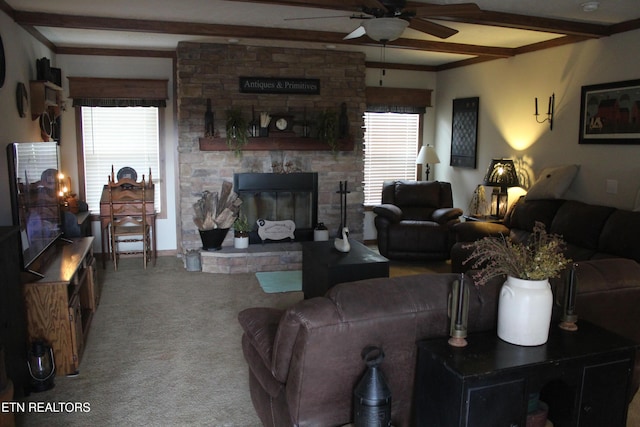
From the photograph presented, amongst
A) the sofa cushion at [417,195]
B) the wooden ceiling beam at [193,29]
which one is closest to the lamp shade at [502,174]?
the sofa cushion at [417,195]

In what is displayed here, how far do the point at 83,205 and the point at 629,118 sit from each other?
5651mm

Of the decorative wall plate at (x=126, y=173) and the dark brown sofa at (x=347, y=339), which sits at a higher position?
the decorative wall plate at (x=126, y=173)

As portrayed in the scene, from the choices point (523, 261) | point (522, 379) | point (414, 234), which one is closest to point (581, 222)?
point (414, 234)

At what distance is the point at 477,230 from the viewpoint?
5.36 m

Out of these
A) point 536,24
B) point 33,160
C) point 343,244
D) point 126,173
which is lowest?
point 343,244

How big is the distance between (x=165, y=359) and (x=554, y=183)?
12.8 feet

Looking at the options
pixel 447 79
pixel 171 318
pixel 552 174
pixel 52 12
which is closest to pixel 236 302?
pixel 171 318

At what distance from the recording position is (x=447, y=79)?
7.24 m

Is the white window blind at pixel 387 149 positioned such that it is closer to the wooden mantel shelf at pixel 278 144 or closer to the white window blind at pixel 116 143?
the wooden mantel shelf at pixel 278 144

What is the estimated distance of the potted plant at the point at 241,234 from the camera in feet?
19.7

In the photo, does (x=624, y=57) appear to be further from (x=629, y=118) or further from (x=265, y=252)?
(x=265, y=252)

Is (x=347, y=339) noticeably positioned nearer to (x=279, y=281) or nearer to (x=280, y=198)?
(x=279, y=281)

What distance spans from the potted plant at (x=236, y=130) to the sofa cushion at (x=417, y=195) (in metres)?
2.11

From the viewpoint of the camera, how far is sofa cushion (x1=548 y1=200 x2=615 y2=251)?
438cm
